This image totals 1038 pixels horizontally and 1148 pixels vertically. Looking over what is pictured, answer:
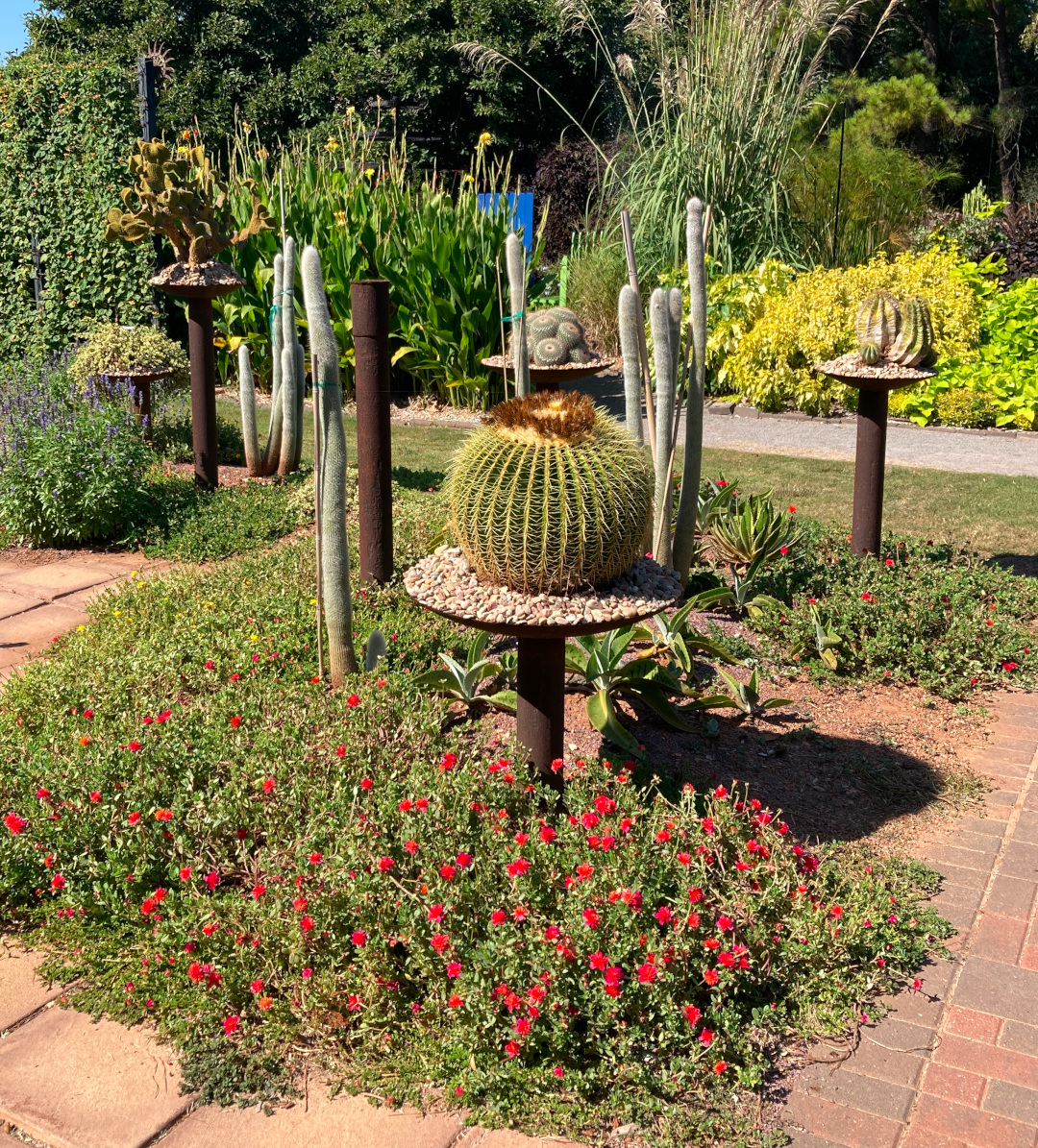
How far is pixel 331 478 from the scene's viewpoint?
4.26 meters

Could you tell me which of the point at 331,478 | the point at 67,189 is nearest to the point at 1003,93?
the point at 67,189

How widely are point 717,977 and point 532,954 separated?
453mm

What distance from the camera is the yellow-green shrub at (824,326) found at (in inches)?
426

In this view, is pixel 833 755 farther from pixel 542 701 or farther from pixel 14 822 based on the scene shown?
pixel 14 822

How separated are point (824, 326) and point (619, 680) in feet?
24.8

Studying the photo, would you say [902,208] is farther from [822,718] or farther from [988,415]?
[822,718]

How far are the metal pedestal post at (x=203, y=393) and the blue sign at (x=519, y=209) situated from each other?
2.37 m

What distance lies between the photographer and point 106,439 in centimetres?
704

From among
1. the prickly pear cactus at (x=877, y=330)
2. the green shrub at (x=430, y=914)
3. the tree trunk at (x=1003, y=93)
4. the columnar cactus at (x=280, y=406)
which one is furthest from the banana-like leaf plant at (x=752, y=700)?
the tree trunk at (x=1003, y=93)

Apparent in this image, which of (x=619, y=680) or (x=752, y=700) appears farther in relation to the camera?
(x=752, y=700)

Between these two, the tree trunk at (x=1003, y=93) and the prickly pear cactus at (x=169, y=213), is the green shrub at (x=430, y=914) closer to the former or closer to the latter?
the prickly pear cactus at (x=169, y=213)

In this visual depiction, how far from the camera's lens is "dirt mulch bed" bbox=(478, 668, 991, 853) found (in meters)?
3.88

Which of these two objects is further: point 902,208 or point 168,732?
point 902,208

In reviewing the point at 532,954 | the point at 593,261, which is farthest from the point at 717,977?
the point at 593,261
